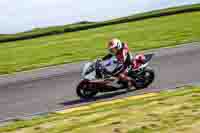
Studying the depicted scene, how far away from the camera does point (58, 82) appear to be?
2036cm

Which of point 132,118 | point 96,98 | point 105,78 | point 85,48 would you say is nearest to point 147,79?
point 105,78

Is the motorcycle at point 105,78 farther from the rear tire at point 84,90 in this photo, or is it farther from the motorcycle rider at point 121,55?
the motorcycle rider at point 121,55

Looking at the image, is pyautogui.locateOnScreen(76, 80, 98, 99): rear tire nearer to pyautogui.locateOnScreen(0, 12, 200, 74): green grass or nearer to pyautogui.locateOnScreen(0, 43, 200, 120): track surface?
pyautogui.locateOnScreen(0, 43, 200, 120): track surface

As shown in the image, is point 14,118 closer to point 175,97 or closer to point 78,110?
point 78,110

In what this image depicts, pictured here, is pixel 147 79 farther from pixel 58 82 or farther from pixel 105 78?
pixel 58 82

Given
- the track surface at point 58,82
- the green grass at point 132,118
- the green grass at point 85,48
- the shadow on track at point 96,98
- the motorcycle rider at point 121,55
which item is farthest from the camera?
the green grass at point 85,48

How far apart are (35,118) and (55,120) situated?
1.06 metres

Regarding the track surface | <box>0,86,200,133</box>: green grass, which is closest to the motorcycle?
the track surface

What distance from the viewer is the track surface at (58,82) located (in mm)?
16328

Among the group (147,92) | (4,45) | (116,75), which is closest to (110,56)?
(116,75)

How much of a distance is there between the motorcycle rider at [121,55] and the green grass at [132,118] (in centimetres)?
227

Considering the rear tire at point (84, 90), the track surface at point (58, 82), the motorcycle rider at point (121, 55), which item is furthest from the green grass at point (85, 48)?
the motorcycle rider at point (121, 55)

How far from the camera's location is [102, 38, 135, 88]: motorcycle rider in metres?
16.2

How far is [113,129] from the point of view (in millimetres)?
11008
